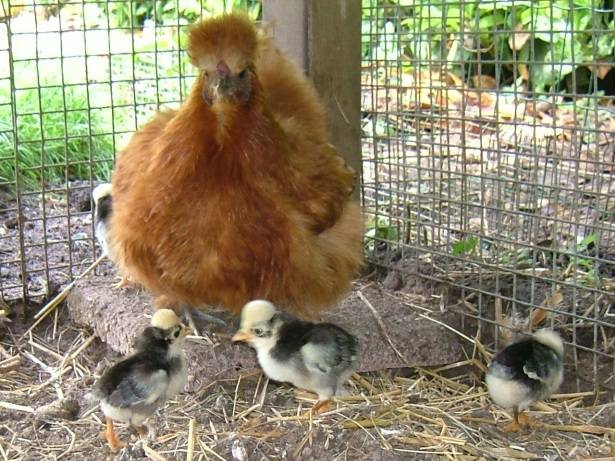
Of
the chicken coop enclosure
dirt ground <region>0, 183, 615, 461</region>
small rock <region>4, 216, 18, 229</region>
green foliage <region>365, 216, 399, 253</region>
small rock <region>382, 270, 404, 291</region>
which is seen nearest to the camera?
dirt ground <region>0, 183, 615, 461</region>

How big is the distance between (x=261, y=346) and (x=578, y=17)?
5573mm

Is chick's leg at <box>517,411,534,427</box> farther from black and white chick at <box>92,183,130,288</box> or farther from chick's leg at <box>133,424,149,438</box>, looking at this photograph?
black and white chick at <box>92,183,130,288</box>

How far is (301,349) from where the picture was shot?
10.1ft

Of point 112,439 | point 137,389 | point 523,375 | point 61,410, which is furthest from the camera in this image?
point 61,410

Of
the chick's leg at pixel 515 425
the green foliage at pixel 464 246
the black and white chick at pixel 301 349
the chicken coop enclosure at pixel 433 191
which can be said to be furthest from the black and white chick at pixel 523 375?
the green foliage at pixel 464 246

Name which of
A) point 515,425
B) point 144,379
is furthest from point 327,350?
point 515,425

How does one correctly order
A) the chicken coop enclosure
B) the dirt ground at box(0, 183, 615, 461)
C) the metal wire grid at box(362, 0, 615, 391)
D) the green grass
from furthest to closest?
the green grass
the chicken coop enclosure
the metal wire grid at box(362, 0, 615, 391)
the dirt ground at box(0, 183, 615, 461)

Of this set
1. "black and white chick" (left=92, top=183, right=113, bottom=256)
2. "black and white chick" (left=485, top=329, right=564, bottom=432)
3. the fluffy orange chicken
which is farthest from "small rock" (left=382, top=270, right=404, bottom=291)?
"black and white chick" (left=92, top=183, right=113, bottom=256)

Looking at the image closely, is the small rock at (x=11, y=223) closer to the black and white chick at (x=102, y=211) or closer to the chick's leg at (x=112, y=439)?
the black and white chick at (x=102, y=211)

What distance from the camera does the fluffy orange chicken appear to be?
3.07 metres

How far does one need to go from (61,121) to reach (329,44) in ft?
9.01

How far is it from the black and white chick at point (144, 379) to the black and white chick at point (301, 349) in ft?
0.85

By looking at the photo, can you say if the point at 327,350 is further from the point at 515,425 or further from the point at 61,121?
the point at 61,121

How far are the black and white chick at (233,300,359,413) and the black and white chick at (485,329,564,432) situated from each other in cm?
54
